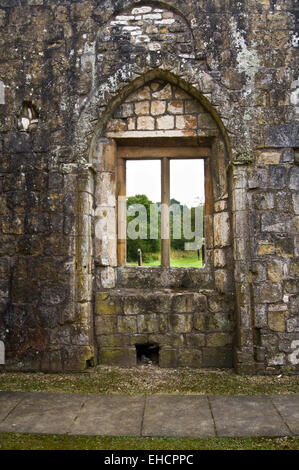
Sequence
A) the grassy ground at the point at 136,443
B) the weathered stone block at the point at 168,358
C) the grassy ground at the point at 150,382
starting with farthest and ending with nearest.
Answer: the weathered stone block at the point at 168,358 < the grassy ground at the point at 150,382 < the grassy ground at the point at 136,443

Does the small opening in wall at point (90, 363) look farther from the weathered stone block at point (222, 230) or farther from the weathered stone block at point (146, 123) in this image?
the weathered stone block at point (146, 123)

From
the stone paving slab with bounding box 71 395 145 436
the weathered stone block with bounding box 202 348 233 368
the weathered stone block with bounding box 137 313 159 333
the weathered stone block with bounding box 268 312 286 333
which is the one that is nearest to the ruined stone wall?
the weathered stone block with bounding box 268 312 286 333

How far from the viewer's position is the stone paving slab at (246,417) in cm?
287

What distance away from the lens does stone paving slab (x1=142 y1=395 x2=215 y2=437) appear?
289 cm

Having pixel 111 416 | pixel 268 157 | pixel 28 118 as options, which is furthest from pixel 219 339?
pixel 28 118

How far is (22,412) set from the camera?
3.28m

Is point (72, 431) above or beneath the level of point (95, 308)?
beneath

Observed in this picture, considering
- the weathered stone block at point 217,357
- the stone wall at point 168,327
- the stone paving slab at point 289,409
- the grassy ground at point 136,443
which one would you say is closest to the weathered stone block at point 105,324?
the stone wall at point 168,327

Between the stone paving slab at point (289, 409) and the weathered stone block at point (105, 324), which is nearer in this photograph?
the stone paving slab at point (289, 409)

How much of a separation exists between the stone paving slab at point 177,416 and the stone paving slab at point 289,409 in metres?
0.60

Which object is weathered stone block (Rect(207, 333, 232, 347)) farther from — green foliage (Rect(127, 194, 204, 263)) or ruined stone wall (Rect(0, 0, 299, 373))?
green foliage (Rect(127, 194, 204, 263))

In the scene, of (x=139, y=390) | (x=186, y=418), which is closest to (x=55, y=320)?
(x=139, y=390)

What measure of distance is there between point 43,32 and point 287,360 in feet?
15.8

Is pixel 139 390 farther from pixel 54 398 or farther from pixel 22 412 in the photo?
pixel 22 412
